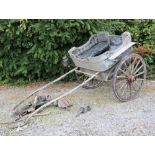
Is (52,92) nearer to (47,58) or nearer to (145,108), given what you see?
(47,58)

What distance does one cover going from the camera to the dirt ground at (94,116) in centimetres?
511

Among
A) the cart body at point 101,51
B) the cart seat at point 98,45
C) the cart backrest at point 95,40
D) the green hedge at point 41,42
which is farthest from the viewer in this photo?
the green hedge at point 41,42

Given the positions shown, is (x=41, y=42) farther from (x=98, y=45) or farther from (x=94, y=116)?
(x=94, y=116)

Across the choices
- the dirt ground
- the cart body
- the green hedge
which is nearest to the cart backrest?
the cart body

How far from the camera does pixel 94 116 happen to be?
5.58 metres

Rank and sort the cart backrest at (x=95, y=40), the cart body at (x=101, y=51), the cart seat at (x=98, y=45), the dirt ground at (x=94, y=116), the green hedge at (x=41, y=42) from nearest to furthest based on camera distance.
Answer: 1. the dirt ground at (x=94, y=116)
2. the cart body at (x=101, y=51)
3. the cart seat at (x=98, y=45)
4. the cart backrest at (x=95, y=40)
5. the green hedge at (x=41, y=42)

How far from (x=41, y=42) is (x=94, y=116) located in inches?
75.1

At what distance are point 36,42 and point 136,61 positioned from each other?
1862 mm

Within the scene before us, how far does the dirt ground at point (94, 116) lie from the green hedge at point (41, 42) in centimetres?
52

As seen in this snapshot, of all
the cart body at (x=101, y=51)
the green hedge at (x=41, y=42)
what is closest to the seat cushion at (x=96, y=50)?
the cart body at (x=101, y=51)

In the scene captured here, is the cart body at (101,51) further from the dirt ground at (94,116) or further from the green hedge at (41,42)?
the dirt ground at (94,116)

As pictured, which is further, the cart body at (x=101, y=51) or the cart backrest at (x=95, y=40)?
the cart backrest at (x=95, y=40)

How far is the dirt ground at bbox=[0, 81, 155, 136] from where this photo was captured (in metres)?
5.11

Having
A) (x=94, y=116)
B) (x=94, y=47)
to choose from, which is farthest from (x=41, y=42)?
(x=94, y=116)
